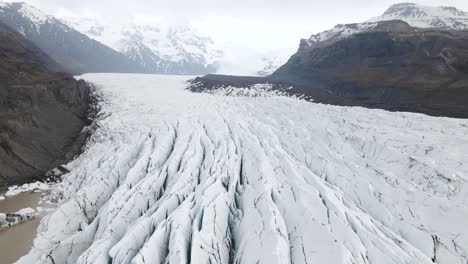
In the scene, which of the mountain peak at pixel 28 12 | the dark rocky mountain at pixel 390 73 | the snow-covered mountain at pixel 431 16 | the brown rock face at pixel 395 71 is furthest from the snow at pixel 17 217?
the mountain peak at pixel 28 12

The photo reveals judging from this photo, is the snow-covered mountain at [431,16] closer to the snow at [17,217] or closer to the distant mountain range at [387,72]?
the distant mountain range at [387,72]

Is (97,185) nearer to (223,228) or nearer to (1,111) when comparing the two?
(223,228)

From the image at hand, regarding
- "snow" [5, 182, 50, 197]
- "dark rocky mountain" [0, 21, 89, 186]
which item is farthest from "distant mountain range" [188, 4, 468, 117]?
"snow" [5, 182, 50, 197]

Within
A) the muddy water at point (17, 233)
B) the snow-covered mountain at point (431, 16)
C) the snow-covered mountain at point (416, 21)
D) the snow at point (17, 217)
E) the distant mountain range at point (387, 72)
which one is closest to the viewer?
the muddy water at point (17, 233)

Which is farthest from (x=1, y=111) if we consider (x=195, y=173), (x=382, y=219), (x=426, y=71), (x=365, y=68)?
(x=365, y=68)

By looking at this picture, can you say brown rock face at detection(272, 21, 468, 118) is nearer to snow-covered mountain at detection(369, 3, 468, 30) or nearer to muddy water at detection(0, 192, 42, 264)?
snow-covered mountain at detection(369, 3, 468, 30)

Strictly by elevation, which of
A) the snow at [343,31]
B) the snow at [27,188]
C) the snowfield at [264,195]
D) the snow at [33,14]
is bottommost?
the snow at [27,188]

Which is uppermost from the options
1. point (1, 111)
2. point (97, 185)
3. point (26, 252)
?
point (1, 111)
